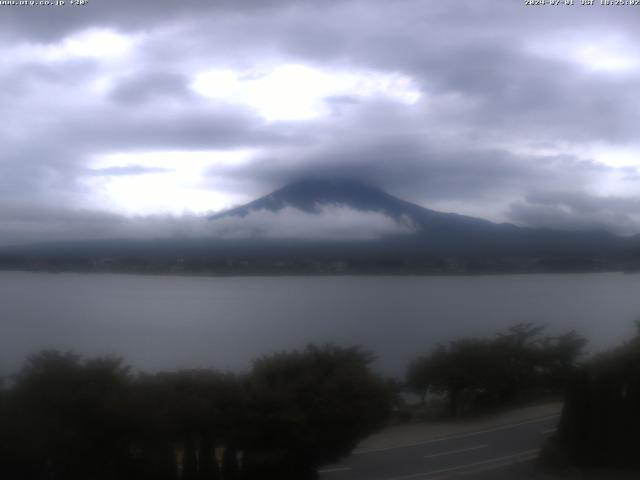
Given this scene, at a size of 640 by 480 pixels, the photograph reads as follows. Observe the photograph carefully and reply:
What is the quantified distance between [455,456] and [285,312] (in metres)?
9.38

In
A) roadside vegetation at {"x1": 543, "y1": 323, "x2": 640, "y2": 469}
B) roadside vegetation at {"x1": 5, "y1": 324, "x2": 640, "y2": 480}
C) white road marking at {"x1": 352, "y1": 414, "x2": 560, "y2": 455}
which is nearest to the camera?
roadside vegetation at {"x1": 5, "y1": 324, "x2": 640, "y2": 480}

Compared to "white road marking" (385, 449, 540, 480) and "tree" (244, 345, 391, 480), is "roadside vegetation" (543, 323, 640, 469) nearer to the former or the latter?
"white road marking" (385, 449, 540, 480)

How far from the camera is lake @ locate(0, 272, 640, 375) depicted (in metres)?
14.7

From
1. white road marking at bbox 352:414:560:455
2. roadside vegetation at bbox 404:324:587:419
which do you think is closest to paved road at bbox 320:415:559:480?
white road marking at bbox 352:414:560:455

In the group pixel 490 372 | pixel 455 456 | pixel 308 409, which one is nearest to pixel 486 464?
pixel 455 456

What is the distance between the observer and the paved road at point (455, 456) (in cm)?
1034

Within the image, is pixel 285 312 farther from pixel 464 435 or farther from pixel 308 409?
pixel 308 409

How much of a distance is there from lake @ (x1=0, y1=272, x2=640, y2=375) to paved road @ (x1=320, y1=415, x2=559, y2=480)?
2.50 m

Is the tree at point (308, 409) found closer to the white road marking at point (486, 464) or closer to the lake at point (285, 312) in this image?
the lake at point (285, 312)

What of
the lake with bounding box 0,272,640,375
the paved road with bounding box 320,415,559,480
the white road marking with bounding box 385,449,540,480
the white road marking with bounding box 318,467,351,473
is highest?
the lake with bounding box 0,272,640,375

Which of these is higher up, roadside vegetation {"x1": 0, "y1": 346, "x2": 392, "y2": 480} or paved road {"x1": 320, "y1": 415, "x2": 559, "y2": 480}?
roadside vegetation {"x1": 0, "y1": 346, "x2": 392, "y2": 480}

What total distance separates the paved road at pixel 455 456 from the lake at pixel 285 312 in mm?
2501

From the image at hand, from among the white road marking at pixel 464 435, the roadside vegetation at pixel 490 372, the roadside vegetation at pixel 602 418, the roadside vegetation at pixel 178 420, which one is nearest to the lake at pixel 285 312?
the roadside vegetation at pixel 490 372

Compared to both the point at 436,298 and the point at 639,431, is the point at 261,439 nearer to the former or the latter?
the point at 639,431
